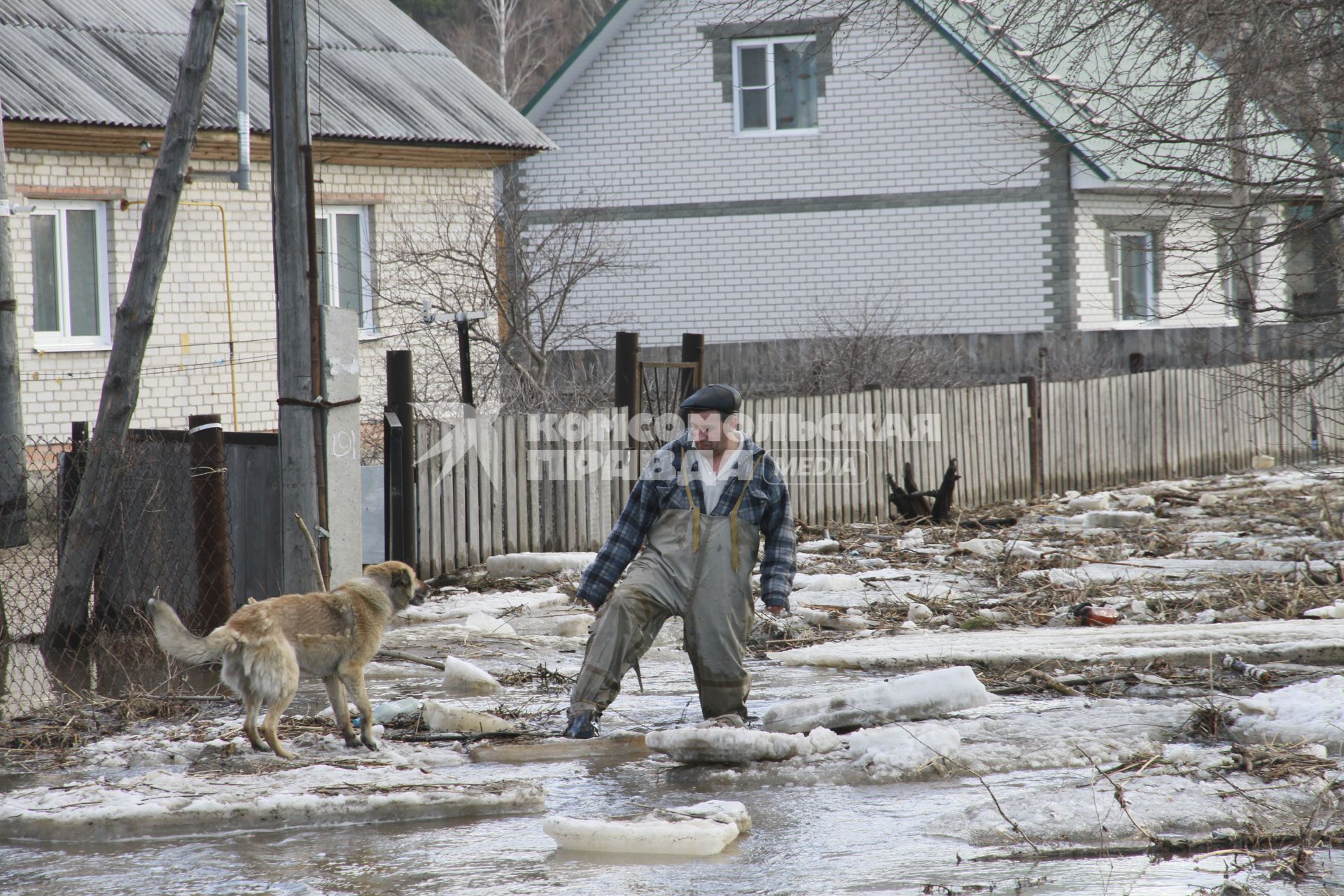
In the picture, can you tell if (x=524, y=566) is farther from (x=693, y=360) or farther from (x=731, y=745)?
(x=731, y=745)

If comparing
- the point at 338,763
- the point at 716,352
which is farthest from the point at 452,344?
the point at 338,763

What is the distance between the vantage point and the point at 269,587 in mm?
8617

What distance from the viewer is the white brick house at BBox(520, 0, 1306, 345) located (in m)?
22.1

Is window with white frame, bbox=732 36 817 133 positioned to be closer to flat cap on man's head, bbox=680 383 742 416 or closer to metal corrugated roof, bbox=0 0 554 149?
metal corrugated roof, bbox=0 0 554 149

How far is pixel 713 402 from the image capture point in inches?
249

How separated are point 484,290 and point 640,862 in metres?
13.5

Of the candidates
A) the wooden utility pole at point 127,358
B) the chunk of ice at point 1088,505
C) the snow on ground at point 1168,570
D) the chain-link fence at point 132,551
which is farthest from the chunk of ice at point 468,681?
the chunk of ice at point 1088,505

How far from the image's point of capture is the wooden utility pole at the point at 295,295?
737cm

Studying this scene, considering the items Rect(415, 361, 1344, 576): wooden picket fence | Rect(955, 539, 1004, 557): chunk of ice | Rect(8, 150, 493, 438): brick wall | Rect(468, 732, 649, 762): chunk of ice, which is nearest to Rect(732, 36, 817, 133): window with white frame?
Rect(8, 150, 493, 438): brick wall

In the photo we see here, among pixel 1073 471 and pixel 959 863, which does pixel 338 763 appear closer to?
pixel 959 863

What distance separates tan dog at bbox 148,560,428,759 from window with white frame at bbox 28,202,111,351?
33.1ft

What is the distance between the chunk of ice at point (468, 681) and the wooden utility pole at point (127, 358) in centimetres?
225

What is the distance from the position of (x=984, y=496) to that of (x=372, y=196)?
8.07 meters

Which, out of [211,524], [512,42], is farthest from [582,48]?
[512,42]
